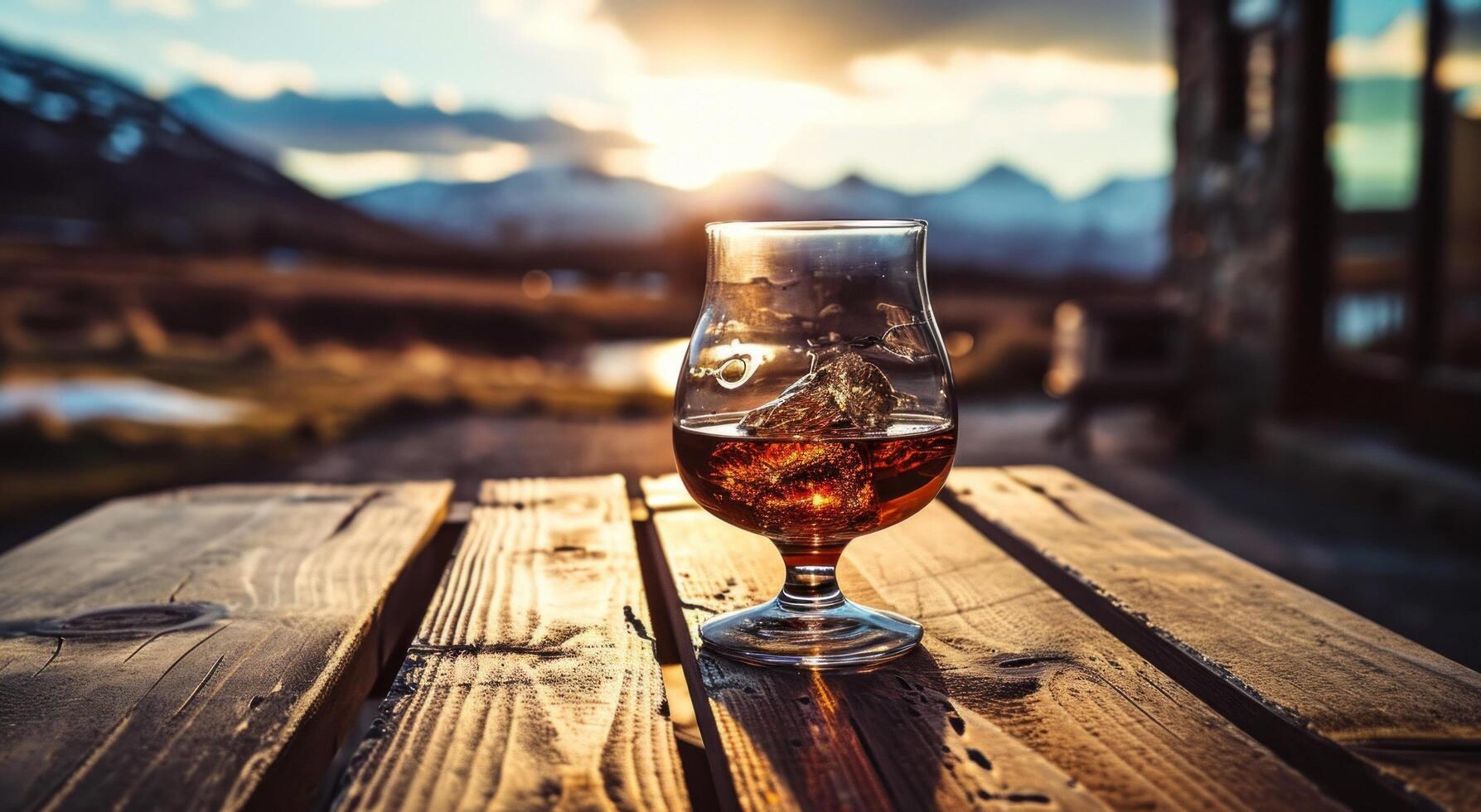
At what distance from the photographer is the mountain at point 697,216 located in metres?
11.9

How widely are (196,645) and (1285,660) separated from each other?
901mm

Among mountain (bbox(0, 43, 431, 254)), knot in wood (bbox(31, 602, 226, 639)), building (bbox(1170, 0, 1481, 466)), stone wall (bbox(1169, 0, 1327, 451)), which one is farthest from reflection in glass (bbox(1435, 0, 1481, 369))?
mountain (bbox(0, 43, 431, 254))

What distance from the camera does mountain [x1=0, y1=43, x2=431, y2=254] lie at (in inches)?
453

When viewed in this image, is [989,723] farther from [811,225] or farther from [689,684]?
[811,225]

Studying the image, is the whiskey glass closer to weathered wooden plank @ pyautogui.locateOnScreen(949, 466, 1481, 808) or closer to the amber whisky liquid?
Result: the amber whisky liquid

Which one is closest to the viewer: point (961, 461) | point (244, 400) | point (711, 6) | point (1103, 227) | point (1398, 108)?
point (1398, 108)

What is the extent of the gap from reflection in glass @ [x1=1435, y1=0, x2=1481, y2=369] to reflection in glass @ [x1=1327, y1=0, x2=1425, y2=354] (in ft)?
0.48

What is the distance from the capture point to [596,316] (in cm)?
1223

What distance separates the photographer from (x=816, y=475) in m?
0.92

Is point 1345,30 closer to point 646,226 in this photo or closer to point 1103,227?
point 1103,227

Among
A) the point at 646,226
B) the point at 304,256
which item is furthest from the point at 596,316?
the point at 304,256

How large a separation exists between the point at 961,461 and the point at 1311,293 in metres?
1.92

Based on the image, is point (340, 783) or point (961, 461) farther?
point (961, 461)

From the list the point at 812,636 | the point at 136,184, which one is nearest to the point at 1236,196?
the point at 812,636
